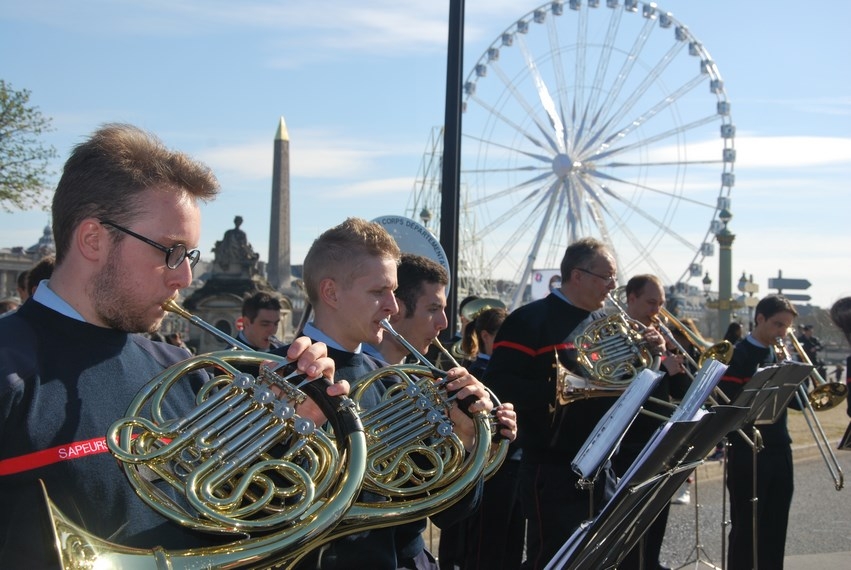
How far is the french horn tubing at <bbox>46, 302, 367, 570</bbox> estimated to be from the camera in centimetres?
214

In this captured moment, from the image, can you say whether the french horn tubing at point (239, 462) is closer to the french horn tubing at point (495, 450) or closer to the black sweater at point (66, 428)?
the black sweater at point (66, 428)

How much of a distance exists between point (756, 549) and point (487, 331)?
2.30 meters

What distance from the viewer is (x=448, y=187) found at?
6.45 m

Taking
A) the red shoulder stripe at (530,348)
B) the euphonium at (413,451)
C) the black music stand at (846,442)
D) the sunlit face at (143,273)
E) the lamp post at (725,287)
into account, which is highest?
the sunlit face at (143,273)

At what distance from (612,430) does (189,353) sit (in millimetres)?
1355

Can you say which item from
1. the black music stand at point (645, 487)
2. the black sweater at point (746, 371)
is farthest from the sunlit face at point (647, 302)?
the black music stand at point (645, 487)

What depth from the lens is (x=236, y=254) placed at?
32219mm

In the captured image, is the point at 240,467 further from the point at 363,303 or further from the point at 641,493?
the point at 641,493

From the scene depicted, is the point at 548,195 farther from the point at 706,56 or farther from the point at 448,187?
the point at 448,187

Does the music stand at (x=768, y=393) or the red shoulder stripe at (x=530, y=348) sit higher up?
the red shoulder stripe at (x=530, y=348)

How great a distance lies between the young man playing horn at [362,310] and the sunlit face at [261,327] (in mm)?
4307

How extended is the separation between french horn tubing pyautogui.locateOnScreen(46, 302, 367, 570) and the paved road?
16.9 ft

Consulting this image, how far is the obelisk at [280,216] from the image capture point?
5391cm

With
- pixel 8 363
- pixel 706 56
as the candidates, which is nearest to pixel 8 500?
pixel 8 363
